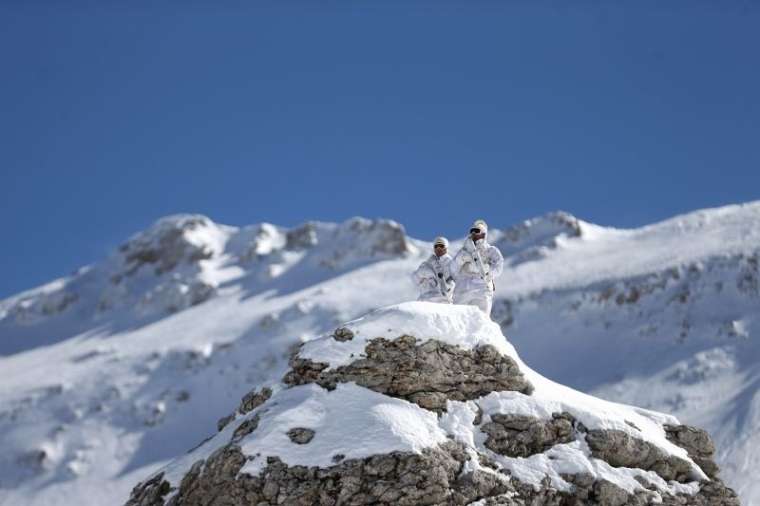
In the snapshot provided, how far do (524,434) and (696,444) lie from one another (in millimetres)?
4596

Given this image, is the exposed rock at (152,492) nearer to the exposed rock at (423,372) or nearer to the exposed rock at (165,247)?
the exposed rock at (423,372)

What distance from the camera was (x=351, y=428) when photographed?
17.5 m

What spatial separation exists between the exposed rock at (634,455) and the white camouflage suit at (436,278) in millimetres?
5072

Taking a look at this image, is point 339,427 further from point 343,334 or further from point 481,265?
point 481,265

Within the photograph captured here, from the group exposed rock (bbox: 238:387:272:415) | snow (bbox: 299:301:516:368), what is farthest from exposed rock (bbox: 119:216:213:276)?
snow (bbox: 299:301:516:368)

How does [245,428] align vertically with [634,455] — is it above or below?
above

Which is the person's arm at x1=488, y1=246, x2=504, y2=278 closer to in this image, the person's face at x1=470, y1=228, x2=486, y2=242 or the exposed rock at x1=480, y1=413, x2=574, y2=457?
the person's face at x1=470, y1=228, x2=486, y2=242

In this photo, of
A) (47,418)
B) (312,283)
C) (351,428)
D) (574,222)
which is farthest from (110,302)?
(351,428)

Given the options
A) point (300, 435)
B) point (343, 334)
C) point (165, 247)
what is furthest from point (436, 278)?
point (165, 247)

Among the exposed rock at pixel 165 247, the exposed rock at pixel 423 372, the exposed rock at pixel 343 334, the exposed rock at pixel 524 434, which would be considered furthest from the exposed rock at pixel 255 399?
the exposed rock at pixel 165 247

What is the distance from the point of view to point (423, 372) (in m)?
18.8

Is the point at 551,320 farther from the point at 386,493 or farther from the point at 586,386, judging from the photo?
the point at 386,493

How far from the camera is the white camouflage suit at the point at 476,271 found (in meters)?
21.9

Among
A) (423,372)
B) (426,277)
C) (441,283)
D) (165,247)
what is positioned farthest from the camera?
(165,247)
